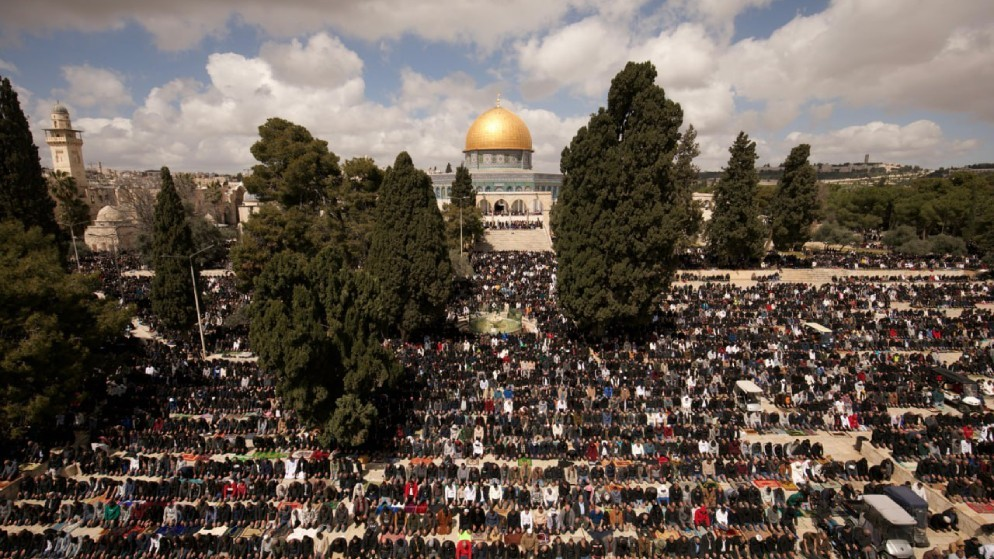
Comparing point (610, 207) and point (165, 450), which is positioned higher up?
point (610, 207)

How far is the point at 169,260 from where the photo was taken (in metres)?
22.6

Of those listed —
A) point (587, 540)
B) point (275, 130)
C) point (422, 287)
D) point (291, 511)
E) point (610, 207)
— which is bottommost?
point (587, 540)

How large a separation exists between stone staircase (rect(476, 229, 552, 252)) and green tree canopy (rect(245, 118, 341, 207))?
20939 millimetres

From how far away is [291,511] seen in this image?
11.6 m

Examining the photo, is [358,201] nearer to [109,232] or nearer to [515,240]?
[515,240]

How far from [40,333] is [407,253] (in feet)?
39.5

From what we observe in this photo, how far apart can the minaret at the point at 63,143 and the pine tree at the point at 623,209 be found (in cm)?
6538

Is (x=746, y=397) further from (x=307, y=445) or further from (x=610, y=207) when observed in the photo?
(x=307, y=445)

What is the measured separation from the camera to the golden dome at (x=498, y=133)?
2650 inches

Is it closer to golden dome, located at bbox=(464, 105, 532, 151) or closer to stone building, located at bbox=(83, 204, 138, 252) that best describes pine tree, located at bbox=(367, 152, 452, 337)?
stone building, located at bbox=(83, 204, 138, 252)

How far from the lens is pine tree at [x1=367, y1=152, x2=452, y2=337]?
71.1 feet

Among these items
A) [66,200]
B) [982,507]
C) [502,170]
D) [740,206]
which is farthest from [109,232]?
[982,507]

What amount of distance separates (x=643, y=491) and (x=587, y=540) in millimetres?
2000

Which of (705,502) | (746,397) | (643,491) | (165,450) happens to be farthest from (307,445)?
(746,397)
